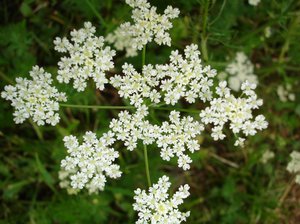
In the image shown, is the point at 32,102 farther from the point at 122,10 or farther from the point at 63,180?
the point at 122,10

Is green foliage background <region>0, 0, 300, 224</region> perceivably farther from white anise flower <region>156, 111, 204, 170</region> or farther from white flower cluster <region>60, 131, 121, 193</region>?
white flower cluster <region>60, 131, 121, 193</region>

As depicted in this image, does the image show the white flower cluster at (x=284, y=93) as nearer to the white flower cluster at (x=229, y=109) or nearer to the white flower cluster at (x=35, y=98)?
the white flower cluster at (x=229, y=109)

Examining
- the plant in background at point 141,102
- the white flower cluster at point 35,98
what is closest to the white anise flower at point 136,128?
the plant in background at point 141,102

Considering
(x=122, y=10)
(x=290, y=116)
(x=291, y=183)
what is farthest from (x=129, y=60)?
(x=291, y=183)

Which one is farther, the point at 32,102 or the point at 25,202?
the point at 25,202

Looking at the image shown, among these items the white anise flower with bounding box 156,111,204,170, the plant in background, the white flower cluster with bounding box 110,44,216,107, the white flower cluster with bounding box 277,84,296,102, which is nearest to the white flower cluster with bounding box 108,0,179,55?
the plant in background

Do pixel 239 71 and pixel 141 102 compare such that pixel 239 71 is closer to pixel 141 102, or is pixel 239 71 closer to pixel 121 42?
pixel 121 42
